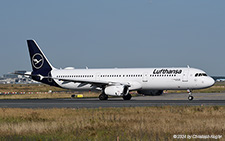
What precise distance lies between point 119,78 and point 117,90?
3375 mm

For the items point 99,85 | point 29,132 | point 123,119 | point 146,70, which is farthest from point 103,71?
point 29,132

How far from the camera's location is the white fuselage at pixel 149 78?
5094cm

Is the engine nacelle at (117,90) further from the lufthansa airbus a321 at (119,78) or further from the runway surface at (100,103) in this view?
the runway surface at (100,103)

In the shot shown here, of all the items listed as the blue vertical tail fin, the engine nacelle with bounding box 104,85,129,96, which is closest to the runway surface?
the engine nacelle with bounding box 104,85,129,96

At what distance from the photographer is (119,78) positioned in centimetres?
5506

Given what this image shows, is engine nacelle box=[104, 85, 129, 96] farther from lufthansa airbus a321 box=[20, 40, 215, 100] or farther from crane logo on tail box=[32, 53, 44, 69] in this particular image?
crane logo on tail box=[32, 53, 44, 69]

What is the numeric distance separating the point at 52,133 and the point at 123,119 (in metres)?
6.74

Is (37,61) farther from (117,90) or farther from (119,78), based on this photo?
(117,90)

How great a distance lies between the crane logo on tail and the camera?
61.3 meters

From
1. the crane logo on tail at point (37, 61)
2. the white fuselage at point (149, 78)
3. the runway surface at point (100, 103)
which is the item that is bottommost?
the runway surface at point (100, 103)

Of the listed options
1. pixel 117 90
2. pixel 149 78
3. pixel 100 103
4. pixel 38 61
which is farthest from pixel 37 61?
pixel 100 103

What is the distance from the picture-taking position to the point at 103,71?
188 feet

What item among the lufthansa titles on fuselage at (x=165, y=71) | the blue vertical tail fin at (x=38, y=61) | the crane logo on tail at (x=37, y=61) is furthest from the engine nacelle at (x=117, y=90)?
the crane logo on tail at (x=37, y=61)

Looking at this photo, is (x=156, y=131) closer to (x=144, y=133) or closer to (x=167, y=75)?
(x=144, y=133)
